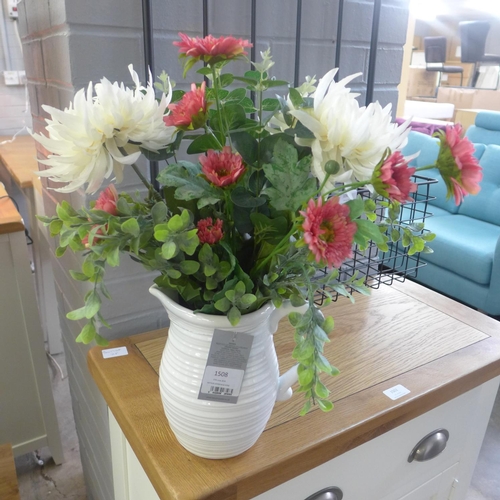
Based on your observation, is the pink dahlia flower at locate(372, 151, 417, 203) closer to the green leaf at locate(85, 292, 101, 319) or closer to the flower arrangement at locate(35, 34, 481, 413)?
the flower arrangement at locate(35, 34, 481, 413)

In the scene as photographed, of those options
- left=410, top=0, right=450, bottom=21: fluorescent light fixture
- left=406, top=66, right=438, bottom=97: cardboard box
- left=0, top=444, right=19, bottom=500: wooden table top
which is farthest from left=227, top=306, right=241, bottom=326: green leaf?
left=406, top=66, right=438, bottom=97: cardboard box

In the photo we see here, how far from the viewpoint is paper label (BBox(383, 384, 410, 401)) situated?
0.77 m

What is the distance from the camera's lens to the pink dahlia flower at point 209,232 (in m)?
0.49

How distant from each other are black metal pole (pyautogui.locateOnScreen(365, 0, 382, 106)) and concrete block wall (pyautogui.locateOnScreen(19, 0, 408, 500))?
28 millimetres

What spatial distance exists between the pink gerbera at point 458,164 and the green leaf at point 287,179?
120 mm

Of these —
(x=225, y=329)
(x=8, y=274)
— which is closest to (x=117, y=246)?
(x=225, y=329)

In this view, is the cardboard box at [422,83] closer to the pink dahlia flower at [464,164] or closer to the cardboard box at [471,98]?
the cardboard box at [471,98]

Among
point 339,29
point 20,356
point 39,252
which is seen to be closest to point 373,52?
point 339,29

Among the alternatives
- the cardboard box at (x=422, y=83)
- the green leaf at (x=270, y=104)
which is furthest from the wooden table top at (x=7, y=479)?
the cardboard box at (x=422, y=83)

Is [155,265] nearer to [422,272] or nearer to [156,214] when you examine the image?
[156,214]

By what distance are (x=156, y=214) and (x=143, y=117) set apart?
10 cm

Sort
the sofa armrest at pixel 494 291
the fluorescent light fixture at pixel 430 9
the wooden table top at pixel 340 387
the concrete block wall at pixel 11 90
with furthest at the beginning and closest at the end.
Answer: the fluorescent light fixture at pixel 430 9
the concrete block wall at pixel 11 90
the sofa armrest at pixel 494 291
the wooden table top at pixel 340 387

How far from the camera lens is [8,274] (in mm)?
1288

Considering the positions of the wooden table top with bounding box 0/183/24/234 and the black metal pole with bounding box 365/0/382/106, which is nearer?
the black metal pole with bounding box 365/0/382/106
